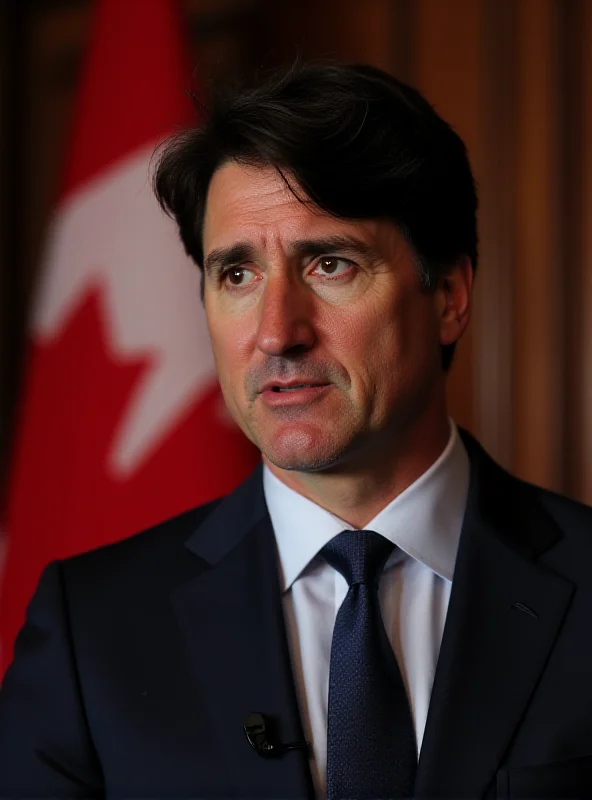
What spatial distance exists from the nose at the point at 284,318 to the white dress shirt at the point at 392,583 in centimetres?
27

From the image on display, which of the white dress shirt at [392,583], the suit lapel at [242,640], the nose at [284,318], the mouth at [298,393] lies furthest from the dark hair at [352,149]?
the suit lapel at [242,640]

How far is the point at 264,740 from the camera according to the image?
136 cm

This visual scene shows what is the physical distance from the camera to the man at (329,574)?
137cm

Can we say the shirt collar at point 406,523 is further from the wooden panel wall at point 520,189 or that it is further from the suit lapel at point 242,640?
the wooden panel wall at point 520,189

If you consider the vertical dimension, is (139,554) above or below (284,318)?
below

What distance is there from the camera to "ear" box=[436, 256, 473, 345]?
64.4 inches

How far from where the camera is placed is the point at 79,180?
8.07 feet

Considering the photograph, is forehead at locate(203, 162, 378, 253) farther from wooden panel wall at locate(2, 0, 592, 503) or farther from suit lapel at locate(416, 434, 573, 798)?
wooden panel wall at locate(2, 0, 592, 503)

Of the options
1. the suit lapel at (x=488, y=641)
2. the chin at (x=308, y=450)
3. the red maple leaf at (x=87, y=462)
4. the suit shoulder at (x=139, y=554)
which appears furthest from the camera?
the red maple leaf at (x=87, y=462)

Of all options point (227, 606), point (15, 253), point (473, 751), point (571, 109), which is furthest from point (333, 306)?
point (15, 253)

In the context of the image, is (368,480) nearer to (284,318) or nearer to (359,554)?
(359,554)

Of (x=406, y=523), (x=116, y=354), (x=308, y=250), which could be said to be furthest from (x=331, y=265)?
(x=116, y=354)

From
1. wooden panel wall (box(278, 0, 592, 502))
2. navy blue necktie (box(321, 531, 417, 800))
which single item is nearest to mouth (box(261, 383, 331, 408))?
navy blue necktie (box(321, 531, 417, 800))

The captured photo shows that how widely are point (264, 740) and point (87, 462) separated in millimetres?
1114
